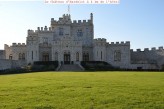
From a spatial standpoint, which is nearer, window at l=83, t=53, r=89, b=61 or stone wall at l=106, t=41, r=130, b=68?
window at l=83, t=53, r=89, b=61

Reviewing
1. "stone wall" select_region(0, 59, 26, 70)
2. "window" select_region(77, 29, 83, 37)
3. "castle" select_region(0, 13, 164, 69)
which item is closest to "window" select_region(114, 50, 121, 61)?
"castle" select_region(0, 13, 164, 69)

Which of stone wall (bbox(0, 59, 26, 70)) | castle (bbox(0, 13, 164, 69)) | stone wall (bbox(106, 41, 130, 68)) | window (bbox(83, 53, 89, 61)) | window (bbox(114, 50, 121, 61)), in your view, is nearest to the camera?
stone wall (bbox(0, 59, 26, 70))

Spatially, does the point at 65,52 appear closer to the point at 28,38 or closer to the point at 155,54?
the point at 28,38

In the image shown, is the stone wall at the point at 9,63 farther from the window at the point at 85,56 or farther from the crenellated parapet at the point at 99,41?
the crenellated parapet at the point at 99,41


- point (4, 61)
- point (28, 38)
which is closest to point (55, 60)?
point (28, 38)

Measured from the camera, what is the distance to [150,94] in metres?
13.3

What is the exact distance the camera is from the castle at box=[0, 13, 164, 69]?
58.1m

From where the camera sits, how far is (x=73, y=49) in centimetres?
5812

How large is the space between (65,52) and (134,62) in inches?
487

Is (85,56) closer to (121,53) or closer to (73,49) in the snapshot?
(73,49)

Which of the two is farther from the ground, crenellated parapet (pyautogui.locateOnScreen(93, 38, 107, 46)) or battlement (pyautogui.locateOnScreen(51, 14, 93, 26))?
battlement (pyautogui.locateOnScreen(51, 14, 93, 26))

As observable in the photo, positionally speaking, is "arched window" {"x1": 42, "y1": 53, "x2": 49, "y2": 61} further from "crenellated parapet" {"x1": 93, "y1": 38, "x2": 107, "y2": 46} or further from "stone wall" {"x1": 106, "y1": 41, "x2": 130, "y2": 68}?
"stone wall" {"x1": 106, "y1": 41, "x2": 130, "y2": 68}

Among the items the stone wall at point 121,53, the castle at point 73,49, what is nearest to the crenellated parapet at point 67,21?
the castle at point 73,49

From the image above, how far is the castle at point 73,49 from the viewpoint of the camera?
191ft
